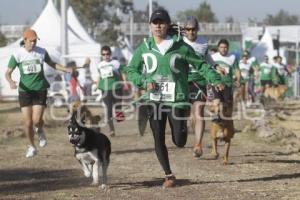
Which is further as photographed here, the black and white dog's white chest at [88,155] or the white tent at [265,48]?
the white tent at [265,48]

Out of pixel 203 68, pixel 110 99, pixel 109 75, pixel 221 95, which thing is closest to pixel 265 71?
pixel 110 99

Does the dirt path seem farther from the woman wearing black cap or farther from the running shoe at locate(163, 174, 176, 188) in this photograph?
the woman wearing black cap

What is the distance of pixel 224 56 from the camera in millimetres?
11789

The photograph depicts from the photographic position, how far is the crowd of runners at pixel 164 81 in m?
8.11

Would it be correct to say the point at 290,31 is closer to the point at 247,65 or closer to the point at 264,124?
the point at 247,65

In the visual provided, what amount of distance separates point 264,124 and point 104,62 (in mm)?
3929

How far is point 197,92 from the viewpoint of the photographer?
10609 mm

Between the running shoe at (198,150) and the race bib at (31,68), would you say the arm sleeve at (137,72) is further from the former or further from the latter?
the race bib at (31,68)

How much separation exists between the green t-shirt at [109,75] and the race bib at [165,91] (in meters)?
7.27

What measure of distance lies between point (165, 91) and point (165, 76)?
17 centimetres

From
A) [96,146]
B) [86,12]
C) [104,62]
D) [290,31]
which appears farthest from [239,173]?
[290,31]

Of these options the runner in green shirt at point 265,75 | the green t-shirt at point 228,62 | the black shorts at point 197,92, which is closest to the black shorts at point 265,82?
the runner in green shirt at point 265,75

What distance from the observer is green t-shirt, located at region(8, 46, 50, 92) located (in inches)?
433

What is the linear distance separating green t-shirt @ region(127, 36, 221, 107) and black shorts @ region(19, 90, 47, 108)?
10.7ft
